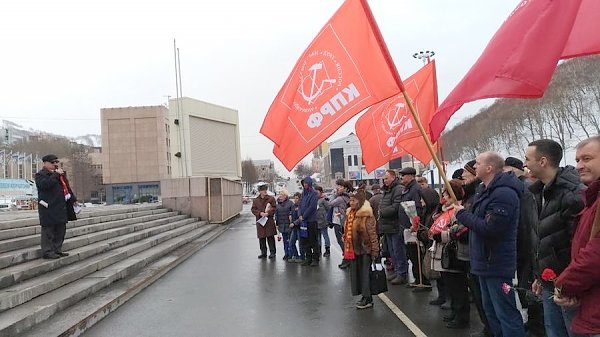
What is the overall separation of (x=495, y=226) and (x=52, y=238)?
7217mm

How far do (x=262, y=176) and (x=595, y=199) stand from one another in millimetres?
132188

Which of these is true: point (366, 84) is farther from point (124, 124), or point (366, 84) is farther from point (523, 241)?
point (124, 124)

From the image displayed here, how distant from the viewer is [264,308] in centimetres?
696

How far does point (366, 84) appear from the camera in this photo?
5477mm

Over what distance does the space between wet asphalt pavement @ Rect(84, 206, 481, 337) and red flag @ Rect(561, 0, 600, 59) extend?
10.7ft

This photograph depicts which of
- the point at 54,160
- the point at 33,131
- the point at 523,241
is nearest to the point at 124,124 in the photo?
the point at 33,131

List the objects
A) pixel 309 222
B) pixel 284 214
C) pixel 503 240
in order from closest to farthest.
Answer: pixel 503 240 < pixel 309 222 < pixel 284 214

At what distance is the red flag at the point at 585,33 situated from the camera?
134 inches

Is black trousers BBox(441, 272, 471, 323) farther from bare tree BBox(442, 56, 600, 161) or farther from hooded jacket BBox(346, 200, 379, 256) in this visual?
bare tree BBox(442, 56, 600, 161)

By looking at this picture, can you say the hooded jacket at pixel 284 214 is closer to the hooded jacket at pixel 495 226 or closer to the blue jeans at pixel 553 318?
the hooded jacket at pixel 495 226

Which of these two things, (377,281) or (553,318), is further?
(377,281)

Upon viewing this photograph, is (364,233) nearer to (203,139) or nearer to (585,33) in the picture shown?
(585,33)

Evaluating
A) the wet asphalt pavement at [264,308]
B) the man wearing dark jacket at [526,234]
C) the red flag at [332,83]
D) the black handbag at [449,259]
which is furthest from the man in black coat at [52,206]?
the man wearing dark jacket at [526,234]

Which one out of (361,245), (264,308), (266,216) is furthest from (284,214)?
(361,245)
